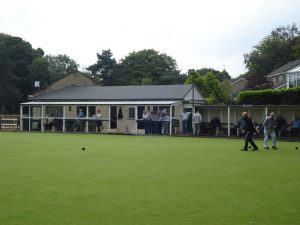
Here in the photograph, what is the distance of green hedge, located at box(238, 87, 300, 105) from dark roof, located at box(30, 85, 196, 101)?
4546mm

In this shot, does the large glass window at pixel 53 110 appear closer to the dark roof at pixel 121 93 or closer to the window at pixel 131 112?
the dark roof at pixel 121 93

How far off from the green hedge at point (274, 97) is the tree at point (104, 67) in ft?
153

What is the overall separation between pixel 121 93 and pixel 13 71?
27.4 meters

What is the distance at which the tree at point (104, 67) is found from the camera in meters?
80.0

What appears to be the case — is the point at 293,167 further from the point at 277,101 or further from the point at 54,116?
the point at 54,116

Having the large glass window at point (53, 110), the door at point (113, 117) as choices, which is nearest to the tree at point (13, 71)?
the large glass window at point (53, 110)

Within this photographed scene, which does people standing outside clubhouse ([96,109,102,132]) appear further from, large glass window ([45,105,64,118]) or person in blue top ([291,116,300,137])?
person in blue top ([291,116,300,137])

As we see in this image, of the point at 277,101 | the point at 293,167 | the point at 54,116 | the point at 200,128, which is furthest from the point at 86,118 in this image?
the point at 293,167

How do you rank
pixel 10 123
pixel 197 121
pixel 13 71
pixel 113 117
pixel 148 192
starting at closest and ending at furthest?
1. pixel 148 192
2. pixel 197 121
3. pixel 113 117
4. pixel 10 123
5. pixel 13 71

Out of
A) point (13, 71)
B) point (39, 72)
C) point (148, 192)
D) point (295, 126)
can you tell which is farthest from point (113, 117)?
point (13, 71)

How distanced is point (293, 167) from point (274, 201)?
5.15 metres

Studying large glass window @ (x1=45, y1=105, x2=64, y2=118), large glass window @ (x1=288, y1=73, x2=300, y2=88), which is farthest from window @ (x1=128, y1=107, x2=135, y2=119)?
large glass window @ (x1=288, y1=73, x2=300, y2=88)

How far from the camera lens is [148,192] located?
Answer: 8586mm

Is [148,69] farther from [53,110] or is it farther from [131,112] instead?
[131,112]
